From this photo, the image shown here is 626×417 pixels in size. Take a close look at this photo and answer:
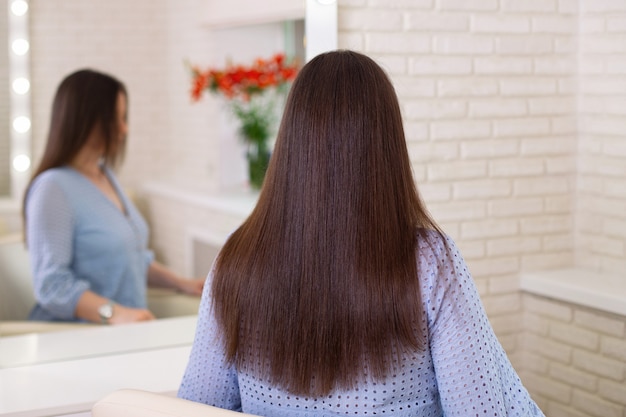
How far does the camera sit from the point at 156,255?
3.08 meters

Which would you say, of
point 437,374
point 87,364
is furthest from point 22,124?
point 437,374

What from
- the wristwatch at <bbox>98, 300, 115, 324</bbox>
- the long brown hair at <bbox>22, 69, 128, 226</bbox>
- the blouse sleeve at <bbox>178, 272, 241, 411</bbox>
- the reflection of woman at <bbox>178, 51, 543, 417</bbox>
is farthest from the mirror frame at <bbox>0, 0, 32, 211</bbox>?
the reflection of woman at <bbox>178, 51, 543, 417</bbox>

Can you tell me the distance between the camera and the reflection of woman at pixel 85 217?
104 inches

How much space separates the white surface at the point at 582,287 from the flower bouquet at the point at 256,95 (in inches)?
49.4

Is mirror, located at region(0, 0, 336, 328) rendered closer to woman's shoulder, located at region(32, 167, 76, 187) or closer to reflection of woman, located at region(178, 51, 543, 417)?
woman's shoulder, located at region(32, 167, 76, 187)

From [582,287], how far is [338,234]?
1456 mm

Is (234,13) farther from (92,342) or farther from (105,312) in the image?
(92,342)

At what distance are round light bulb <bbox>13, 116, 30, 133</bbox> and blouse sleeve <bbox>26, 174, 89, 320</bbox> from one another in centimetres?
26

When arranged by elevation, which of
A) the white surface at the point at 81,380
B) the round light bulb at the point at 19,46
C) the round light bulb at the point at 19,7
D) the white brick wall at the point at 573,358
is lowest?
the white brick wall at the point at 573,358

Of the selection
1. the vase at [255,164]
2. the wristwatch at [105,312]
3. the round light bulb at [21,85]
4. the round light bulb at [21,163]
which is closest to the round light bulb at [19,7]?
the round light bulb at [21,85]

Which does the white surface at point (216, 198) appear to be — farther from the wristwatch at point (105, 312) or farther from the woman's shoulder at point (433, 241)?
the woman's shoulder at point (433, 241)

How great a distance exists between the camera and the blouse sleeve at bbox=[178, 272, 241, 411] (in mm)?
1459

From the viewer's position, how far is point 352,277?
1317 millimetres

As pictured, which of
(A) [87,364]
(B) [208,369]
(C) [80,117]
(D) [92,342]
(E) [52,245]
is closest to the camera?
(B) [208,369]
